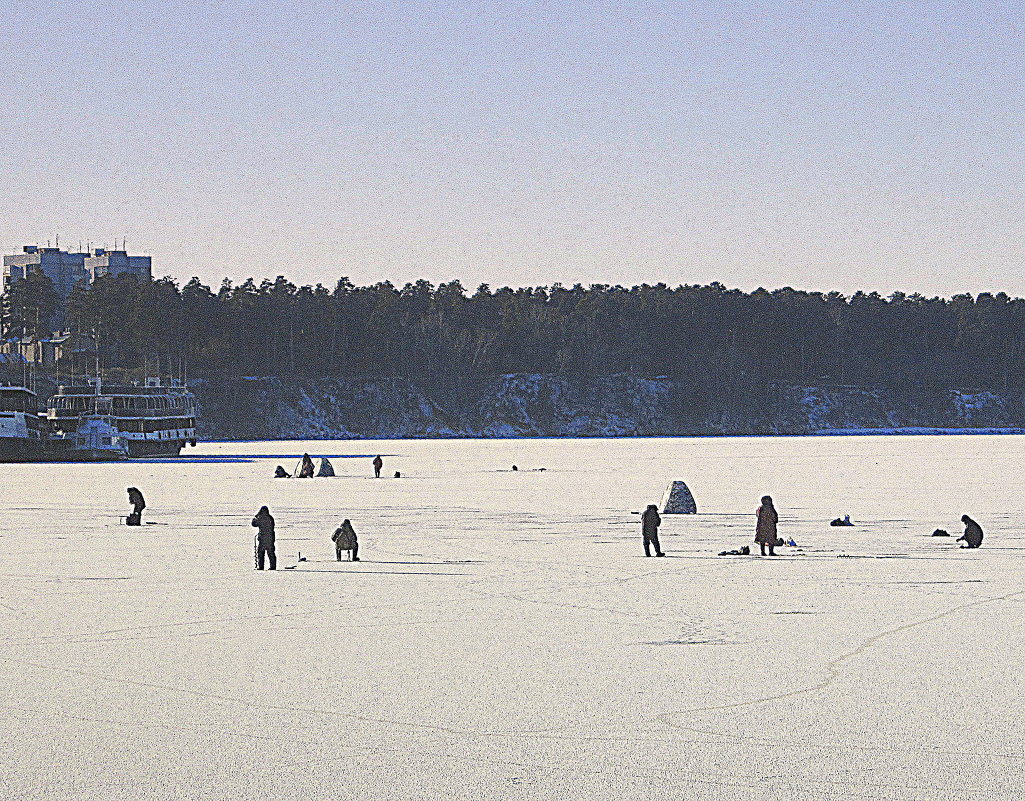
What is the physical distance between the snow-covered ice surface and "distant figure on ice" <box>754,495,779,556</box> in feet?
2.60

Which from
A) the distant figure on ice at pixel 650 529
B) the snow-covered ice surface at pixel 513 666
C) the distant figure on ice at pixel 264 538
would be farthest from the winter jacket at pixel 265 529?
the distant figure on ice at pixel 650 529

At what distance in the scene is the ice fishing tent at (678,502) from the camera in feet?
110

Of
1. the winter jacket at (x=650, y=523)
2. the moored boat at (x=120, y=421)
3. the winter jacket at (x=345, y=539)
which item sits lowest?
the winter jacket at (x=345, y=539)

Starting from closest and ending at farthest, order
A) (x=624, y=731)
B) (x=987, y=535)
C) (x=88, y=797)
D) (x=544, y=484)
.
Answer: (x=88, y=797)
(x=624, y=731)
(x=987, y=535)
(x=544, y=484)

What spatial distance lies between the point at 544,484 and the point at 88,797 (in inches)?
1642

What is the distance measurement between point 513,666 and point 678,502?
20.8 metres

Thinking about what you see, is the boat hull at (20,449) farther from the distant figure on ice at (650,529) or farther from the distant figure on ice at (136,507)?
the distant figure on ice at (650,529)

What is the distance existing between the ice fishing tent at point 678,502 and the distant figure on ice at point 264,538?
45.2 ft

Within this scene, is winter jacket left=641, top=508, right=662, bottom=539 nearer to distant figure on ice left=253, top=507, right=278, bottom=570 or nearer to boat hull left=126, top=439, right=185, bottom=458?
Answer: distant figure on ice left=253, top=507, right=278, bottom=570

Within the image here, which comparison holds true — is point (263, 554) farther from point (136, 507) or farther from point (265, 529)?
point (136, 507)

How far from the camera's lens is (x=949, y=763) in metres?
9.55

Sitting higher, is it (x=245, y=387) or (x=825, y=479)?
(x=245, y=387)

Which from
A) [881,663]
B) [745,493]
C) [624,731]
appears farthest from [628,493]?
[624,731]

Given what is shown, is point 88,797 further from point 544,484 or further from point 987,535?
point 544,484
